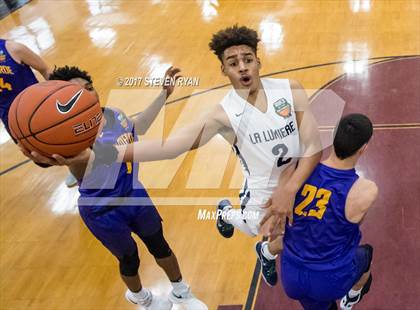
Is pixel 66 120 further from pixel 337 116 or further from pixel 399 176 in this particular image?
pixel 337 116

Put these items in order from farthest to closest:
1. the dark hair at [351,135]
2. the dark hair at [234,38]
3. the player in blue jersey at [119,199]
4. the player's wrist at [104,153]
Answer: the player in blue jersey at [119,199], the dark hair at [234,38], the dark hair at [351,135], the player's wrist at [104,153]

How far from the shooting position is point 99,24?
415 inches

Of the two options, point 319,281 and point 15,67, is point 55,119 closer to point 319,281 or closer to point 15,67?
point 319,281

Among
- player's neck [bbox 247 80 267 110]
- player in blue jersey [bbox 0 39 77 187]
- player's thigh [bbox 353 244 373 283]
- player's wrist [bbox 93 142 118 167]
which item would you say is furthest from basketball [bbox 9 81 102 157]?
player in blue jersey [bbox 0 39 77 187]

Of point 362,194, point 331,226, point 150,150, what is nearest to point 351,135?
point 362,194

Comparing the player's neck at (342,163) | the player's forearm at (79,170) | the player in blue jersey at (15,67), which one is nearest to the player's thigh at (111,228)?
the player's forearm at (79,170)

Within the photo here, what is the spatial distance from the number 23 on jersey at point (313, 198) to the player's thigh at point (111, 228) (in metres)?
1.34

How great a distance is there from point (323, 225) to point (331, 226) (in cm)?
4

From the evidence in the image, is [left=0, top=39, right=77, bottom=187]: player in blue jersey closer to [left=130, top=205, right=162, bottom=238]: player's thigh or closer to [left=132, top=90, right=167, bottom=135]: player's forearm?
[left=132, top=90, right=167, bottom=135]: player's forearm

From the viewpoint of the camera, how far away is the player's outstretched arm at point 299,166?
2.69 metres

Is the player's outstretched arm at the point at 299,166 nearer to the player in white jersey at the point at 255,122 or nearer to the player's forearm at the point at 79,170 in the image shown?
the player in white jersey at the point at 255,122

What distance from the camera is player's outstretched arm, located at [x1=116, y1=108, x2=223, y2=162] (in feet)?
8.47

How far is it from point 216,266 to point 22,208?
260 centimetres

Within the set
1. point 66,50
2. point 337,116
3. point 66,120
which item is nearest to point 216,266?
point 66,120
